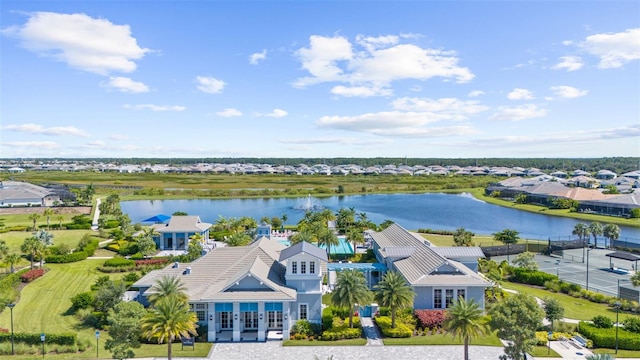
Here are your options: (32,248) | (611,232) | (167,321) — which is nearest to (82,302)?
(167,321)

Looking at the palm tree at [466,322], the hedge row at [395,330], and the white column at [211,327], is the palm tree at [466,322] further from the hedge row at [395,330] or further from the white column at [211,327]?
the white column at [211,327]

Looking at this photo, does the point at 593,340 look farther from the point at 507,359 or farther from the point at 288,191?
the point at 288,191

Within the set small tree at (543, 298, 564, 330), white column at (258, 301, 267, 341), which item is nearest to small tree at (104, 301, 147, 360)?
white column at (258, 301, 267, 341)

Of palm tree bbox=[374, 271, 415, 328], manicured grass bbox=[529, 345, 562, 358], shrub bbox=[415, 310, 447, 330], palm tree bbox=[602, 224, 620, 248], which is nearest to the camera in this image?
manicured grass bbox=[529, 345, 562, 358]

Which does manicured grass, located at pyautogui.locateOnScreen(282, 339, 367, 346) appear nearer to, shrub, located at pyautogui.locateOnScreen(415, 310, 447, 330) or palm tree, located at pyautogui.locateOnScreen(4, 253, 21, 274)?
shrub, located at pyautogui.locateOnScreen(415, 310, 447, 330)

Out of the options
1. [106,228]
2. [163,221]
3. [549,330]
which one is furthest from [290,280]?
[106,228]

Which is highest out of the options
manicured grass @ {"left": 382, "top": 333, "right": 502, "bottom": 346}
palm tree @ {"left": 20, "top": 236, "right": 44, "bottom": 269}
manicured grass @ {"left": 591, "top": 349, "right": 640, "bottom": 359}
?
palm tree @ {"left": 20, "top": 236, "right": 44, "bottom": 269}

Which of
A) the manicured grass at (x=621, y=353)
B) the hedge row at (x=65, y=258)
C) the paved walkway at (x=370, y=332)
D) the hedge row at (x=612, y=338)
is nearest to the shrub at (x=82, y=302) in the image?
the hedge row at (x=65, y=258)
